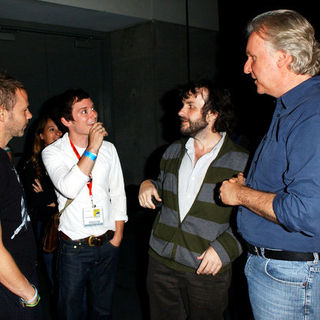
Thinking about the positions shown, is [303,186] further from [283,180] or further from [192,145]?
[192,145]

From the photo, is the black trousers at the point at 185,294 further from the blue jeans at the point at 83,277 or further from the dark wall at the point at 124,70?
the dark wall at the point at 124,70

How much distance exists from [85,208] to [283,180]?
1.37 m

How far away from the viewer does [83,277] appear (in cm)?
227

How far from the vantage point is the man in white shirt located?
7.22ft

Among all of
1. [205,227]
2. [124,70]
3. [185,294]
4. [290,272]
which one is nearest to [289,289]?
[290,272]

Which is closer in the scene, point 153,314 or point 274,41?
point 274,41

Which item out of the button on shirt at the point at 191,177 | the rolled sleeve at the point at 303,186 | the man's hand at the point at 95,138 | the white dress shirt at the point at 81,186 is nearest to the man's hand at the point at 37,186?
the white dress shirt at the point at 81,186

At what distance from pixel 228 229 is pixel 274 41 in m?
1.10

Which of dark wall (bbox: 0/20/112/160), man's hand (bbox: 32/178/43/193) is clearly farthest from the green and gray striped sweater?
dark wall (bbox: 0/20/112/160)

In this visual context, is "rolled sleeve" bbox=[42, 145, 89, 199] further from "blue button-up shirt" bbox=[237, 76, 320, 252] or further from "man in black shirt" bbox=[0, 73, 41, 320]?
"blue button-up shirt" bbox=[237, 76, 320, 252]

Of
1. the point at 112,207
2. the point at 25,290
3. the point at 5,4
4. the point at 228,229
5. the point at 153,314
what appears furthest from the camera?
the point at 5,4

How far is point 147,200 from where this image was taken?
6.86 ft

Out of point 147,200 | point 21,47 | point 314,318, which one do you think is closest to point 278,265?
point 314,318

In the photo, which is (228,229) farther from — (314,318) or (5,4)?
(5,4)
